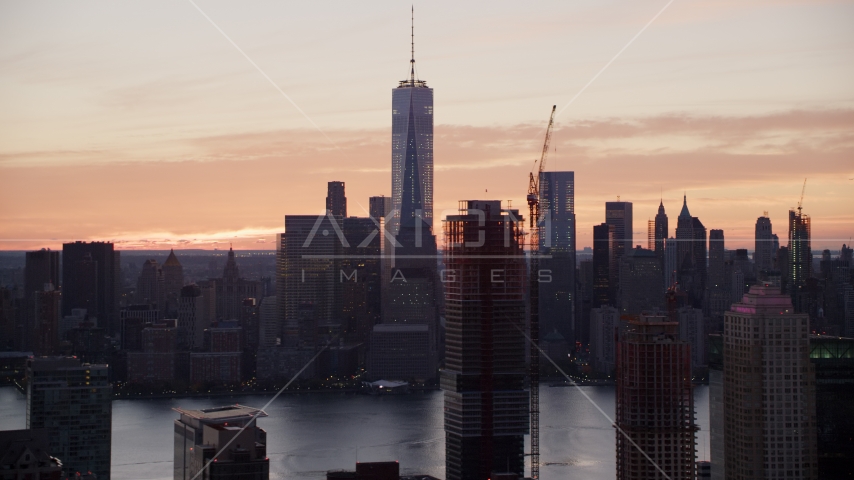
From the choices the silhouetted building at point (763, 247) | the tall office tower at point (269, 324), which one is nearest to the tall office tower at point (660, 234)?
the silhouetted building at point (763, 247)

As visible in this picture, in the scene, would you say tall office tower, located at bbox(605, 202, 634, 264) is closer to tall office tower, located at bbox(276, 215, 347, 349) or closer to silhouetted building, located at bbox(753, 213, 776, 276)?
silhouetted building, located at bbox(753, 213, 776, 276)

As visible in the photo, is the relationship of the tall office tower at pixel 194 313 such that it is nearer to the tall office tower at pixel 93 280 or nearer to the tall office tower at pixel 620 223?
the tall office tower at pixel 93 280

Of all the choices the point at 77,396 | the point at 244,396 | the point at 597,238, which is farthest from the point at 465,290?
the point at 597,238

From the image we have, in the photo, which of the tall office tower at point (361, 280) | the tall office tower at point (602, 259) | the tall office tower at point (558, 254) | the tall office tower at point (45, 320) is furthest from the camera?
the tall office tower at point (361, 280)

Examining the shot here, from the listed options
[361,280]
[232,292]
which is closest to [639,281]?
[361,280]

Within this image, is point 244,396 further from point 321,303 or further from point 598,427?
point 598,427

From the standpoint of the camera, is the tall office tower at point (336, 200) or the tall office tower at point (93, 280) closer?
the tall office tower at point (93, 280)

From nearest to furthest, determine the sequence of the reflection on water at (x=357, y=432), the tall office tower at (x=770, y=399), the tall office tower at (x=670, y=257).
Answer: the tall office tower at (x=770, y=399) → the reflection on water at (x=357, y=432) → the tall office tower at (x=670, y=257)
